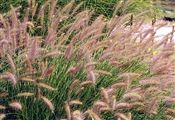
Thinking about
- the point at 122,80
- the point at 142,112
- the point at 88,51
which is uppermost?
the point at 88,51

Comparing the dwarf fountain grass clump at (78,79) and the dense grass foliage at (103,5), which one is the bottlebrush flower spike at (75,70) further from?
the dense grass foliage at (103,5)

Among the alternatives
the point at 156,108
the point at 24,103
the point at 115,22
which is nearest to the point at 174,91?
the point at 156,108

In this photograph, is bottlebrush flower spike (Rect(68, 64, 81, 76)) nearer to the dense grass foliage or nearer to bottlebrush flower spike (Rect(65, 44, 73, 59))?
bottlebrush flower spike (Rect(65, 44, 73, 59))

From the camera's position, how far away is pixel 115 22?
4547 mm

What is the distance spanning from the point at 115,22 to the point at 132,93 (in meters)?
1.03

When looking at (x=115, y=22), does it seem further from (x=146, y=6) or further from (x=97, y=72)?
(x=146, y=6)

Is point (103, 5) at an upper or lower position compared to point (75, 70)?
lower

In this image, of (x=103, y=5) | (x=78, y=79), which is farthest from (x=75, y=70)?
(x=103, y=5)

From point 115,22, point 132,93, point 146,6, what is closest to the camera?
point 132,93

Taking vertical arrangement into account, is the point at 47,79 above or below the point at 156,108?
above

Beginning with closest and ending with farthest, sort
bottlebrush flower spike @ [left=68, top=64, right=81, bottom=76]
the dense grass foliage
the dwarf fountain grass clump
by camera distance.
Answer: the dwarf fountain grass clump < bottlebrush flower spike @ [left=68, top=64, right=81, bottom=76] < the dense grass foliage

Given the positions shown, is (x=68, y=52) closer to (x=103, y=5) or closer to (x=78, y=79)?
(x=78, y=79)

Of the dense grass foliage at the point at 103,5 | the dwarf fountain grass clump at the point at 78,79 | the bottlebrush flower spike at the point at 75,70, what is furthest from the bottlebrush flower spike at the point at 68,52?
the dense grass foliage at the point at 103,5

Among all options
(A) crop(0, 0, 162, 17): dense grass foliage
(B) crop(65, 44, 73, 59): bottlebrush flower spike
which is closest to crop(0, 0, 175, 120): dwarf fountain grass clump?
(B) crop(65, 44, 73, 59): bottlebrush flower spike
